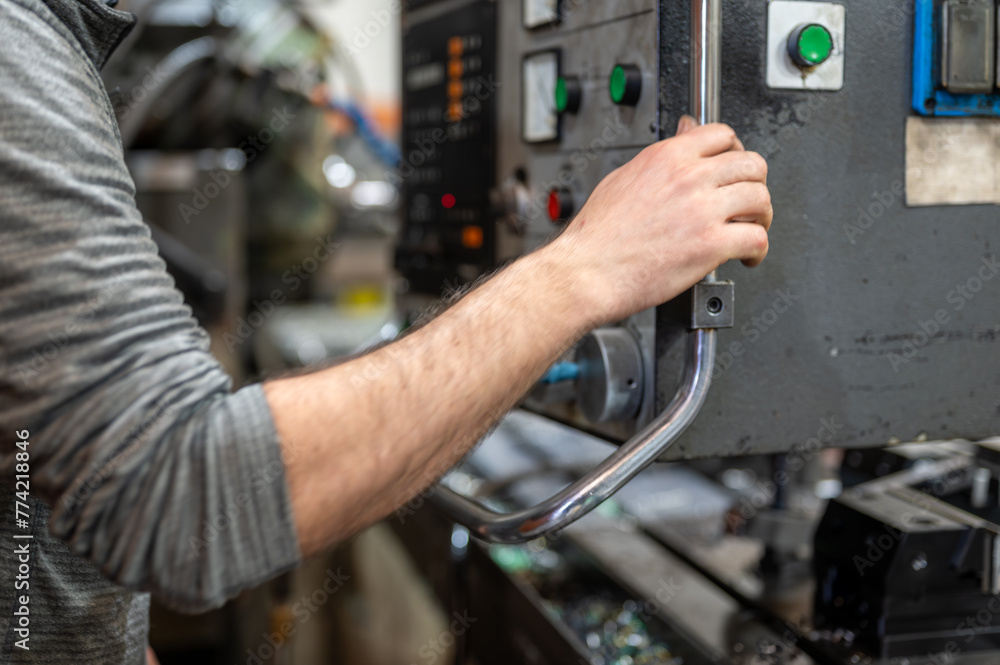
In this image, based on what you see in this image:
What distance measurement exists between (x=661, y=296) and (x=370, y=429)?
26 cm

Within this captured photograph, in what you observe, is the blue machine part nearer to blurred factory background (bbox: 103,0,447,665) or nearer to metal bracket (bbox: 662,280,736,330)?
metal bracket (bbox: 662,280,736,330)

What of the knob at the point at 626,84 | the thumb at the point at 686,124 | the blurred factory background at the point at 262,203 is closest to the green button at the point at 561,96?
the knob at the point at 626,84

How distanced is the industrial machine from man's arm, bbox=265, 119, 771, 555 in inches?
2.7

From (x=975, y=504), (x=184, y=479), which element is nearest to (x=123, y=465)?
(x=184, y=479)

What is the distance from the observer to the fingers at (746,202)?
0.69 m

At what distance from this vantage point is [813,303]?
2.71ft

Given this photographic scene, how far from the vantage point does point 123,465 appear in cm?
53

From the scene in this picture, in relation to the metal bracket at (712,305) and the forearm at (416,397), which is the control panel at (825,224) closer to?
the metal bracket at (712,305)

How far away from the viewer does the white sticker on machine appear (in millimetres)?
839

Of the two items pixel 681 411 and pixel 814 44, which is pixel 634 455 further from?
pixel 814 44

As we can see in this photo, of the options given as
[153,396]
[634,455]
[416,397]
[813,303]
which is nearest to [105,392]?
[153,396]

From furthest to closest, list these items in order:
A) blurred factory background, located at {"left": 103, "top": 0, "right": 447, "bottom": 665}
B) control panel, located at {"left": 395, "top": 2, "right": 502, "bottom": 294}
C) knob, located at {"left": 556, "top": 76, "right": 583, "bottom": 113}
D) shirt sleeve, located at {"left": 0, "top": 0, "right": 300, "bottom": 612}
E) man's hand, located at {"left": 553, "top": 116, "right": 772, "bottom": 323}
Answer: blurred factory background, located at {"left": 103, "top": 0, "right": 447, "bottom": 665}
control panel, located at {"left": 395, "top": 2, "right": 502, "bottom": 294}
knob, located at {"left": 556, "top": 76, "right": 583, "bottom": 113}
man's hand, located at {"left": 553, "top": 116, "right": 772, "bottom": 323}
shirt sleeve, located at {"left": 0, "top": 0, "right": 300, "bottom": 612}

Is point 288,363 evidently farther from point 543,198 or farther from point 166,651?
point 543,198

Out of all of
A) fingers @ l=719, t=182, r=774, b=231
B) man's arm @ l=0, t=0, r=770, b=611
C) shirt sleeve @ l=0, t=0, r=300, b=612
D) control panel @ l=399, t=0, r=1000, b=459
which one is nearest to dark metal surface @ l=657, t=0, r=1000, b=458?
control panel @ l=399, t=0, r=1000, b=459
